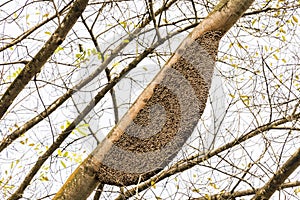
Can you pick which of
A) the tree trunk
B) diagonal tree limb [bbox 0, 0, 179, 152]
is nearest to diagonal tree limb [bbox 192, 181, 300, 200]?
the tree trunk

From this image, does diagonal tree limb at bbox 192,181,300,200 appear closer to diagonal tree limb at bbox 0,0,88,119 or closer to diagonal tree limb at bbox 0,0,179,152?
diagonal tree limb at bbox 0,0,179,152

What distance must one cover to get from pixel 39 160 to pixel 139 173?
201cm

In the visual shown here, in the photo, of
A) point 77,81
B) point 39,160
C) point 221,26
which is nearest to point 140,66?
point 77,81

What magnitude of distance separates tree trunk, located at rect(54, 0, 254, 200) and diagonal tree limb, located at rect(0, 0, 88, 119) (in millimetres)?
806

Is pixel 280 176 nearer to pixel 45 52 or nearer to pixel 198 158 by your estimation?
pixel 198 158

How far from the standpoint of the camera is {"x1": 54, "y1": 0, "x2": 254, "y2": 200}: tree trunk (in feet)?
10.3

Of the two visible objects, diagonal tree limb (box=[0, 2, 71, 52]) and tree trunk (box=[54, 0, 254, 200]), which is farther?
diagonal tree limb (box=[0, 2, 71, 52])

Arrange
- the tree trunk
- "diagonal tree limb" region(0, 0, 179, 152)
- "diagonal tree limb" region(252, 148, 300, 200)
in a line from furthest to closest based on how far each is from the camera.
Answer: "diagonal tree limb" region(0, 0, 179, 152)
"diagonal tree limb" region(252, 148, 300, 200)
the tree trunk

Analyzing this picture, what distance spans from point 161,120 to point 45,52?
3.49 feet

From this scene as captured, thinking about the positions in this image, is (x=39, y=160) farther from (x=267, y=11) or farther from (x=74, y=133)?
(x=267, y=11)

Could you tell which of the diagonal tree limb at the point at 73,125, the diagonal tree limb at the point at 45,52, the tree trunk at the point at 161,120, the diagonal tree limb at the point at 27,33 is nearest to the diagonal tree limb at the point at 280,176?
the tree trunk at the point at 161,120

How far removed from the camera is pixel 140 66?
17.8 feet

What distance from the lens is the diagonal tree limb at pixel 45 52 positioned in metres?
3.51

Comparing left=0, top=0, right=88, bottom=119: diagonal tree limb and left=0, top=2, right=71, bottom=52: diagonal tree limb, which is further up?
left=0, top=2, right=71, bottom=52: diagonal tree limb
